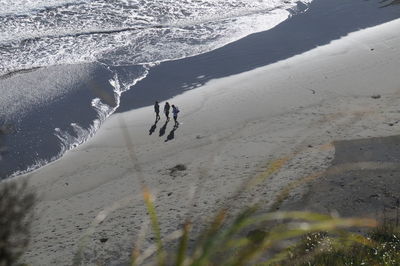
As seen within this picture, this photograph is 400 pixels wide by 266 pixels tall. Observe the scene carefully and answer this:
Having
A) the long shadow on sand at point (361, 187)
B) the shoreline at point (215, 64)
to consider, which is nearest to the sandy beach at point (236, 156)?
the long shadow on sand at point (361, 187)

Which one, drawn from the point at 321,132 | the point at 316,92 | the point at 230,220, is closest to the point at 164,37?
the point at 316,92

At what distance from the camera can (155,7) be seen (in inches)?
1272

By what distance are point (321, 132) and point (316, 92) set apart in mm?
3780

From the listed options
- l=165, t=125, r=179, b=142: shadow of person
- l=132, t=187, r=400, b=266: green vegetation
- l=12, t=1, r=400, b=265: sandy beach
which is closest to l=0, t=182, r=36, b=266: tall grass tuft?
l=12, t=1, r=400, b=265: sandy beach

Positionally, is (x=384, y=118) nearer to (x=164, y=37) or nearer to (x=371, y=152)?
(x=371, y=152)

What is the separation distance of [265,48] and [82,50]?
29.4 feet

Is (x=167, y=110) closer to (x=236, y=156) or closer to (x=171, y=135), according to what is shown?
(x=171, y=135)

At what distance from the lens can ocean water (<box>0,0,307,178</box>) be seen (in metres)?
17.4

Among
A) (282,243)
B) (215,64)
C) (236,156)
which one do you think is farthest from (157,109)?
(282,243)

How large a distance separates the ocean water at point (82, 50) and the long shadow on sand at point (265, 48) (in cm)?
75

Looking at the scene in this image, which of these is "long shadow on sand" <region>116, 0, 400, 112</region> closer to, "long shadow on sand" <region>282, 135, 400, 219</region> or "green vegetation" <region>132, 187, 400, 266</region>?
"long shadow on sand" <region>282, 135, 400, 219</region>

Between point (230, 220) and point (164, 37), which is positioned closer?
point (230, 220)

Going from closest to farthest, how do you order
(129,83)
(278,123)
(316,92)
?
1. (278,123)
2. (316,92)
3. (129,83)

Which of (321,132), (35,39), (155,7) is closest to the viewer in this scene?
(321,132)
